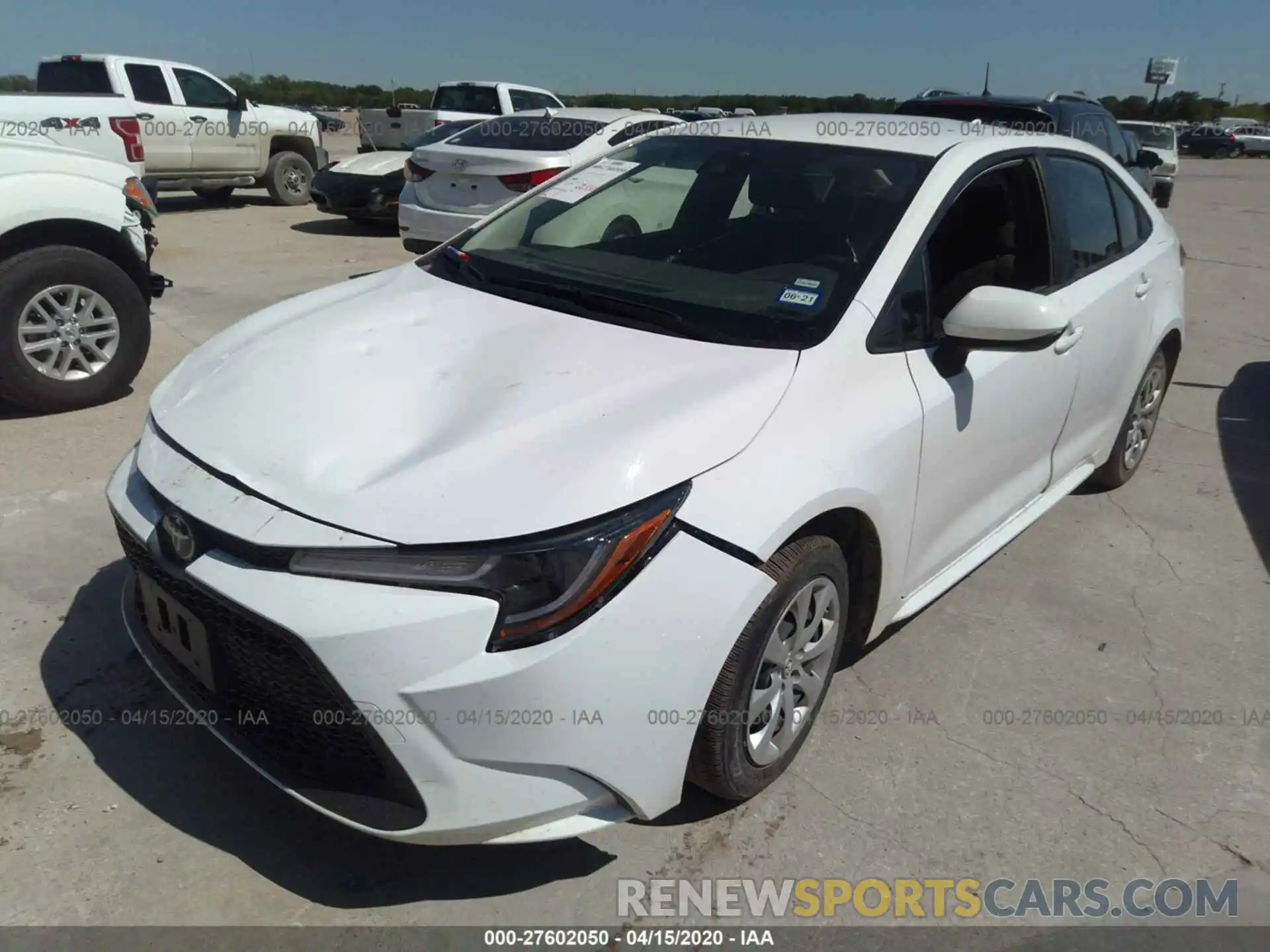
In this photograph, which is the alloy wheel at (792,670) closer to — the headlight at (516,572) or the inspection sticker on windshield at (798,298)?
the headlight at (516,572)

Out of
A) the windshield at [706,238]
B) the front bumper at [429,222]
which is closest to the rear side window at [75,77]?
the front bumper at [429,222]

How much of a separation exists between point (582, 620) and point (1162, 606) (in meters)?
2.73

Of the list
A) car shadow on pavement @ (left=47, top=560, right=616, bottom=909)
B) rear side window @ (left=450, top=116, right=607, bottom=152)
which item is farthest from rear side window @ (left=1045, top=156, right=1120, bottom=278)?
rear side window @ (left=450, top=116, right=607, bottom=152)

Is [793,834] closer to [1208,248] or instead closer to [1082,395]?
[1082,395]

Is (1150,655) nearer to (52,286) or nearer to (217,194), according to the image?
(52,286)

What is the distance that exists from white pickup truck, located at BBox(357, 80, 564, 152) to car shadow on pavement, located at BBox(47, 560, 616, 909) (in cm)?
1275

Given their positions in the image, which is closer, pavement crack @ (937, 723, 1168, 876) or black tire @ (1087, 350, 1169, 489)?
pavement crack @ (937, 723, 1168, 876)

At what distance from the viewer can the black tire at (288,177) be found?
43.2ft

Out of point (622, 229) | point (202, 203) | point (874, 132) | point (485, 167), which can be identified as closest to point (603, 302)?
point (622, 229)

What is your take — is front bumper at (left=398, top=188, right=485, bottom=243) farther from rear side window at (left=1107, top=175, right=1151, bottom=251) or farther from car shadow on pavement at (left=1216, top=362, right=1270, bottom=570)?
car shadow on pavement at (left=1216, top=362, right=1270, bottom=570)

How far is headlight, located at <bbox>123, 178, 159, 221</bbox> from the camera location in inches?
194

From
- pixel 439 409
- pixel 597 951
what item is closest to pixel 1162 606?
pixel 597 951

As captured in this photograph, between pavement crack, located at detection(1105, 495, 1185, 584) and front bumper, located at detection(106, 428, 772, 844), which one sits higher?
front bumper, located at detection(106, 428, 772, 844)

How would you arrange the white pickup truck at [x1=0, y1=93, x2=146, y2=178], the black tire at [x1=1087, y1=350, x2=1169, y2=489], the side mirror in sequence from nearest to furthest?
the side mirror
the black tire at [x1=1087, y1=350, x2=1169, y2=489]
the white pickup truck at [x1=0, y1=93, x2=146, y2=178]
